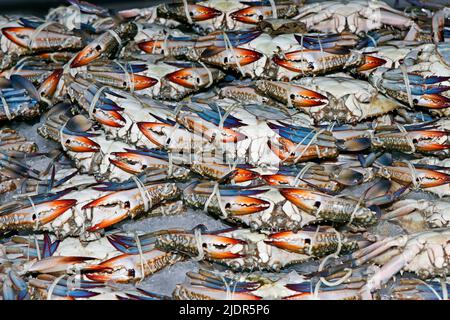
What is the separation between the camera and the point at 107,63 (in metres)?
4.90

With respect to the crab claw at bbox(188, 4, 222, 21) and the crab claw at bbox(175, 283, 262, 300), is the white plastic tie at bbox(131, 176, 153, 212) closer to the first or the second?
the crab claw at bbox(175, 283, 262, 300)

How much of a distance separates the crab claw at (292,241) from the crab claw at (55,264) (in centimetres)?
93

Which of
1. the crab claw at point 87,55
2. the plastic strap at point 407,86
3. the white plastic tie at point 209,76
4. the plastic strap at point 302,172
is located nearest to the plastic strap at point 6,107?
the crab claw at point 87,55

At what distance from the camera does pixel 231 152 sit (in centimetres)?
450

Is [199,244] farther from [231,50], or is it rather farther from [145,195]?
[231,50]

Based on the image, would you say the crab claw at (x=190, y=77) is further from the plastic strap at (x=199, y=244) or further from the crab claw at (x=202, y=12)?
the plastic strap at (x=199, y=244)

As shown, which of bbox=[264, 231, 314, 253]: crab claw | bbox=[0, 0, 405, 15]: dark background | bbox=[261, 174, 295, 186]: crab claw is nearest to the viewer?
bbox=[264, 231, 314, 253]: crab claw

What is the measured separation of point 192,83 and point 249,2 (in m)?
0.69

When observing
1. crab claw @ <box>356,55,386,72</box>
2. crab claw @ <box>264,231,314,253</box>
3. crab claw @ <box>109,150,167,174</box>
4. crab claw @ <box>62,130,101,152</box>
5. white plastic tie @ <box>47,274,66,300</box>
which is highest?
crab claw @ <box>356,55,386,72</box>

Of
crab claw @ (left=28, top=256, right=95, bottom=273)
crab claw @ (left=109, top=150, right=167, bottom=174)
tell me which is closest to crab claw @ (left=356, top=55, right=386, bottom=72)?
crab claw @ (left=109, top=150, right=167, bottom=174)

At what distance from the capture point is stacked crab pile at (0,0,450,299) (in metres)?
4.16

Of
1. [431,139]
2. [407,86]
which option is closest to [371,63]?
[407,86]

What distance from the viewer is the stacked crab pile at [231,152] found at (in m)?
4.16
